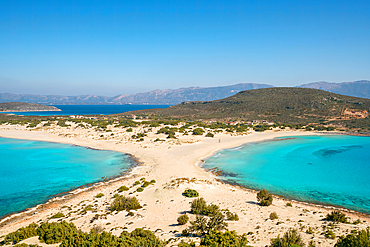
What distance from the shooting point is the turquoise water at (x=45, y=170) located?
18.1 metres

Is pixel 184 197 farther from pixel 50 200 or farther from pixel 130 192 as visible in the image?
pixel 50 200

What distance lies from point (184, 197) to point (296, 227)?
827 cm

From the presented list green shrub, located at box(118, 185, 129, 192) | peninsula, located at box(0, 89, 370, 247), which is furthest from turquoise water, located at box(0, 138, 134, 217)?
green shrub, located at box(118, 185, 129, 192)

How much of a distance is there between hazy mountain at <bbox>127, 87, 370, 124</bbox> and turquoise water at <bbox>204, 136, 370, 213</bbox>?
31.9 meters

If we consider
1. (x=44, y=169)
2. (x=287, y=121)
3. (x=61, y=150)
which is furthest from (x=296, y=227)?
(x=287, y=121)

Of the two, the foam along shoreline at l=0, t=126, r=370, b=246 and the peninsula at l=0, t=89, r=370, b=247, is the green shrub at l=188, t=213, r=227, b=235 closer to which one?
the peninsula at l=0, t=89, r=370, b=247

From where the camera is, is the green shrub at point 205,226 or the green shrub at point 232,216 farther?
the green shrub at point 232,216

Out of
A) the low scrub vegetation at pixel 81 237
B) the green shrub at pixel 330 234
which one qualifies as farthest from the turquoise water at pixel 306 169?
the low scrub vegetation at pixel 81 237

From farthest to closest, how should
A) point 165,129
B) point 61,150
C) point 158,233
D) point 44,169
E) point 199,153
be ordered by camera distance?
point 165,129
point 61,150
point 199,153
point 44,169
point 158,233

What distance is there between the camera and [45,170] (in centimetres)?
2542

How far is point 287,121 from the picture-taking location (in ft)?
232

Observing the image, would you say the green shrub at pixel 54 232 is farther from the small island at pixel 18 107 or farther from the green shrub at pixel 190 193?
the small island at pixel 18 107

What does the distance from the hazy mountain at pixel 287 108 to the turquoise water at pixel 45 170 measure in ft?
182

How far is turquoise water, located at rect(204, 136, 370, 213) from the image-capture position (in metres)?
18.8
